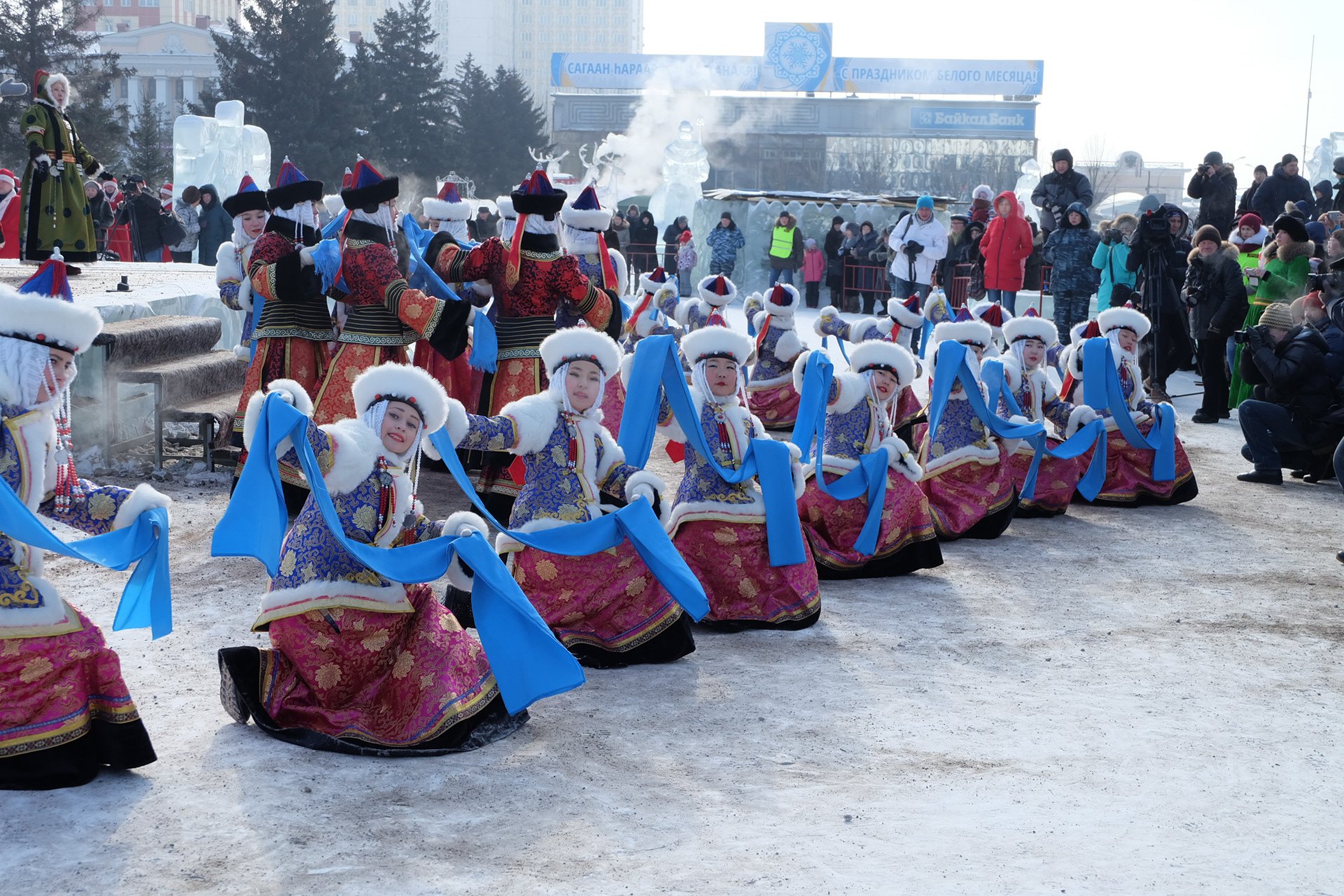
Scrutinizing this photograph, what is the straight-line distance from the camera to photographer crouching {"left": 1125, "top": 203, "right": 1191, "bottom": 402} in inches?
477

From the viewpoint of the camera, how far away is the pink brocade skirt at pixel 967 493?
23.6 feet

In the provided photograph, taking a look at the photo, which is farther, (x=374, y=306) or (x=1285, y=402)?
(x=1285, y=402)

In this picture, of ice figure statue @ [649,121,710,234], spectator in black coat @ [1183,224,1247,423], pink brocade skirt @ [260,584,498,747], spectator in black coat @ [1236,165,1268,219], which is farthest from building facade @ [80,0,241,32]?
pink brocade skirt @ [260,584,498,747]

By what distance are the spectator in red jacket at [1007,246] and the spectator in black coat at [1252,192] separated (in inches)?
106

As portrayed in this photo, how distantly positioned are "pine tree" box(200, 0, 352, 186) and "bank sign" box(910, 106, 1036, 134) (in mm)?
29327

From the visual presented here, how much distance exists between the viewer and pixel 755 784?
151 inches

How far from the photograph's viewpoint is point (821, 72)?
194 feet

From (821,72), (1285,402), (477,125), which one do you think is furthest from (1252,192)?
(821,72)

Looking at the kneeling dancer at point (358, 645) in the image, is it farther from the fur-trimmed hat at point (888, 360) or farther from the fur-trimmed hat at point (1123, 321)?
the fur-trimmed hat at point (1123, 321)

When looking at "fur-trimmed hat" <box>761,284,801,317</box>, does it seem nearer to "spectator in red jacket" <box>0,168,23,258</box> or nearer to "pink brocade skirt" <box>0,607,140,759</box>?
"pink brocade skirt" <box>0,607,140,759</box>

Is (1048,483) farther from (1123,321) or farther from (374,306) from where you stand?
(374,306)

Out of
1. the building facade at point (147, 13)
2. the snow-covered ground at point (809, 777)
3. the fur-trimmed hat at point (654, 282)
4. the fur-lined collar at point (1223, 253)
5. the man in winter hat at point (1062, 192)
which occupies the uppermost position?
the building facade at point (147, 13)

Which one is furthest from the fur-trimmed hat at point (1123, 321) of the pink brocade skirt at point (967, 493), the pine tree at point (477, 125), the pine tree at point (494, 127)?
the pine tree at point (477, 125)

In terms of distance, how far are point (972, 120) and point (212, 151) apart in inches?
1669
